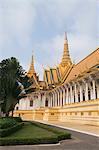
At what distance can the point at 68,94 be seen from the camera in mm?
37188

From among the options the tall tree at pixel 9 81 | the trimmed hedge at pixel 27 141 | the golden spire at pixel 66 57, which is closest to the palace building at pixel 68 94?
the golden spire at pixel 66 57

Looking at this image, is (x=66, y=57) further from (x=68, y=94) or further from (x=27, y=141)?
(x=27, y=141)

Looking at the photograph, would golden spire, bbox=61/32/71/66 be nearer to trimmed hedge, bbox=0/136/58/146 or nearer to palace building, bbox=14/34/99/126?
palace building, bbox=14/34/99/126

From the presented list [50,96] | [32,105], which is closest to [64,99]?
[50,96]

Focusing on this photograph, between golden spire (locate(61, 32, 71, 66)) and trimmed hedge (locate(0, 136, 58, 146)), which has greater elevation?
golden spire (locate(61, 32, 71, 66))

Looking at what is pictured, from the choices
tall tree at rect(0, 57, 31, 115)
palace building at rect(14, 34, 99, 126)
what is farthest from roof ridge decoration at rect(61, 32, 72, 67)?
tall tree at rect(0, 57, 31, 115)

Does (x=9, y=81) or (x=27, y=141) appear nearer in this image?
(x=27, y=141)

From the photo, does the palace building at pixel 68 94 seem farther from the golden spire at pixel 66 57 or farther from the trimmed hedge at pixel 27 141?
the trimmed hedge at pixel 27 141

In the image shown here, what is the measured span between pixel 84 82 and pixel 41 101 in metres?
23.4

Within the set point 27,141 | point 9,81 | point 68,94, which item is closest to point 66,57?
point 68,94

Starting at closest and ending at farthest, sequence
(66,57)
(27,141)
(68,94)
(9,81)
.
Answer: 1. (27,141)
2. (9,81)
3. (68,94)
4. (66,57)

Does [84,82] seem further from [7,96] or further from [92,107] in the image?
[7,96]

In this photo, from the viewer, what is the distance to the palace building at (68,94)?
26859 millimetres

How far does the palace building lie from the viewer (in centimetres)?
2686
